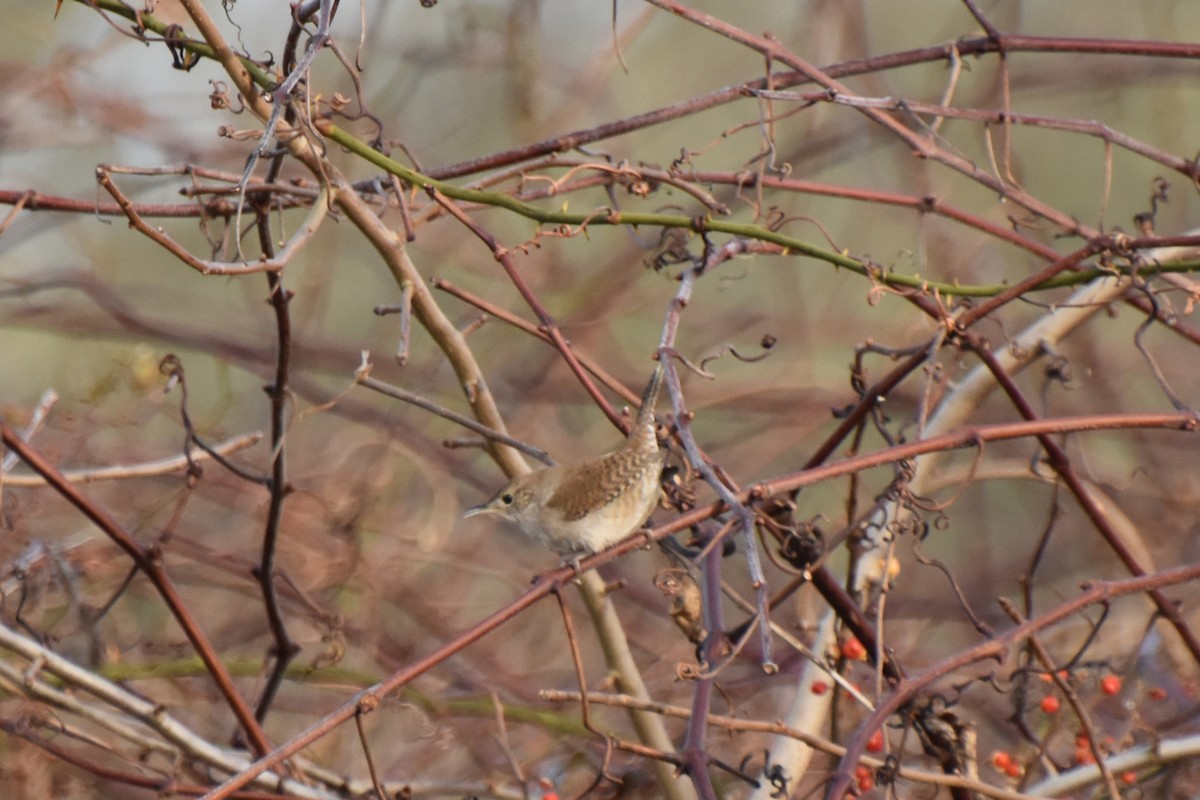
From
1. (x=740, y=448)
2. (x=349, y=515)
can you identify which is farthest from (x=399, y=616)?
(x=740, y=448)

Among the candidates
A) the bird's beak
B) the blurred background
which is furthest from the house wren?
the blurred background

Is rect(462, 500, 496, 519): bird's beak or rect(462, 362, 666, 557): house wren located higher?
rect(462, 500, 496, 519): bird's beak

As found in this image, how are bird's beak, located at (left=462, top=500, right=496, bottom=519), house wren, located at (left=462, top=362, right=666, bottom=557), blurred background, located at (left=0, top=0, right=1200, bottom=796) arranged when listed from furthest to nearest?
1. blurred background, located at (left=0, top=0, right=1200, bottom=796)
2. bird's beak, located at (left=462, top=500, right=496, bottom=519)
3. house wren, located at (left=462, top=362, right=666, bottom=557)

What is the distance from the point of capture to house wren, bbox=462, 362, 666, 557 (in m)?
2.75

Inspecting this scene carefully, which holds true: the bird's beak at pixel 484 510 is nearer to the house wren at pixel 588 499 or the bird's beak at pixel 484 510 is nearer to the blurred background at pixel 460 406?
the house wren at pixel 588 499

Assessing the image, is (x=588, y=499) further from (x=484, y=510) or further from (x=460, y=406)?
(x=460, y=406)

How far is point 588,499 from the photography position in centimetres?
298

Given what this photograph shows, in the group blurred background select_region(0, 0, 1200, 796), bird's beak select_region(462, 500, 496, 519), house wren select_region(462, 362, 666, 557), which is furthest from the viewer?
blurred background select_region(0, 0, 1200, 796)

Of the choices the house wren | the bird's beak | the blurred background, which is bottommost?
the house wren

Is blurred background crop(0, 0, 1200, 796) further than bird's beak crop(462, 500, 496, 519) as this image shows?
Yes

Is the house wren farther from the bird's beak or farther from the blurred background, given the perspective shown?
the blurred background

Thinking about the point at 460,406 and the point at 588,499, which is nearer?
the point at 588,499

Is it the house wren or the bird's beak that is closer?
the house wren

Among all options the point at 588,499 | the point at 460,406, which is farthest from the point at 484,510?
the point at 460,406
